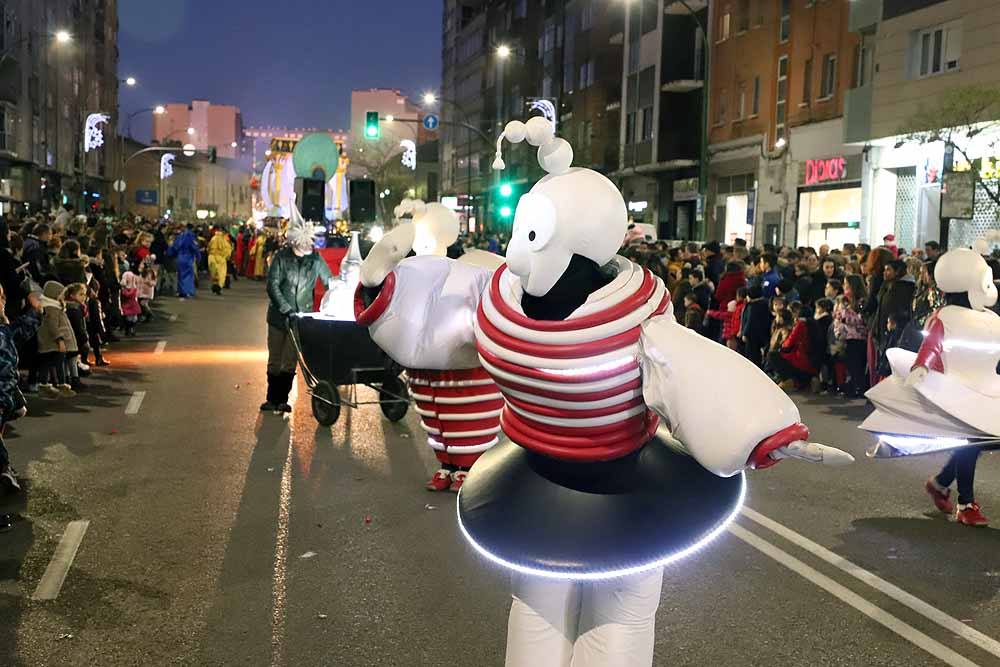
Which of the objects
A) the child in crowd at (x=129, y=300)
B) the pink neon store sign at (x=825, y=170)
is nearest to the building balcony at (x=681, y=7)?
the pink neon store sign at (x=825, y=170)

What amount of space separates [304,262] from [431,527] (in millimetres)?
5045

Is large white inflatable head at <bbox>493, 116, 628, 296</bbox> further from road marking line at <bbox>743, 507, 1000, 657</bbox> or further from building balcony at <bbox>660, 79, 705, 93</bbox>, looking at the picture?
building balcony at <bbox>660, 79, 705, 93</bbox>

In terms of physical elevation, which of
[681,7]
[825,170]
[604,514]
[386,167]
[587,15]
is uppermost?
[587,15]

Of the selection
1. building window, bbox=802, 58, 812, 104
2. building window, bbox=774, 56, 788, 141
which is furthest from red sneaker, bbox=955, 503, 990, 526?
building window, bbox=774, 56, 788, 141

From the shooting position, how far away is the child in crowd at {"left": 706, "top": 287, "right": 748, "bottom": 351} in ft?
54.1

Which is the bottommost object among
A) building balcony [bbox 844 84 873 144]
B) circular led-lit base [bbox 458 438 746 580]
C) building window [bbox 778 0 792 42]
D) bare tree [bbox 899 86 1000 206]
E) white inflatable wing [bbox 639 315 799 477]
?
circular led-lit base [bbox 458 438 746 580]

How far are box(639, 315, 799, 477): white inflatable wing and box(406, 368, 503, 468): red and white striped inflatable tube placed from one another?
11.3 feet

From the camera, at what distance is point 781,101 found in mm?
34344

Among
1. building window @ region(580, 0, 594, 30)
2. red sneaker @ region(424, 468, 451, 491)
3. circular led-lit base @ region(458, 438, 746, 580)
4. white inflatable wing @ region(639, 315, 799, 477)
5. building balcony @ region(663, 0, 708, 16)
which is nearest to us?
white inflatable wing @ region(639, 315, 799, 477)

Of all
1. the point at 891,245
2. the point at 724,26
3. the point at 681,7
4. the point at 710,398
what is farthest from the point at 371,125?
the point at 710,398

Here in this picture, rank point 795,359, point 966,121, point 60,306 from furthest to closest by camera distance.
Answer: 1. point 966,121
2. point 795,359
3. point 60,306

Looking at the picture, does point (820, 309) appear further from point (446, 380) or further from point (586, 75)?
point (586, 75)

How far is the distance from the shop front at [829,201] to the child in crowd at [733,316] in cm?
1266

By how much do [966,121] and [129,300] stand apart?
14.9 m
